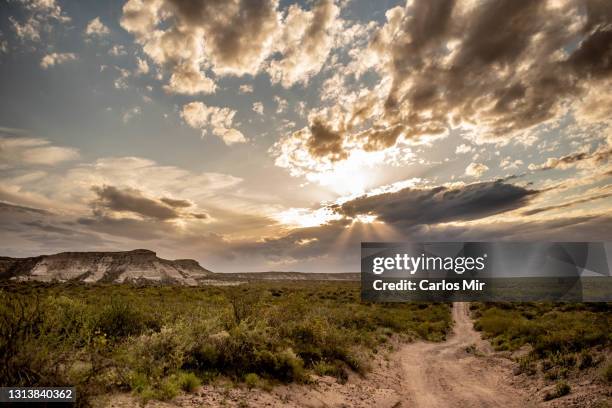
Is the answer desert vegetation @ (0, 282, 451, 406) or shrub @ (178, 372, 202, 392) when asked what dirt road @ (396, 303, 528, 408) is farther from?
shrub @ (178, 372, 202, 392)

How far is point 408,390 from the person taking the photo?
1359cm

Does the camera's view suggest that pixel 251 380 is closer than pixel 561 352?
Yes

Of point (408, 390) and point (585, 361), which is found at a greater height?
point (585, 361)

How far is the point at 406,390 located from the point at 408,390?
0.09 m

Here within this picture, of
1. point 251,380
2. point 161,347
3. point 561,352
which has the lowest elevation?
point 251,380

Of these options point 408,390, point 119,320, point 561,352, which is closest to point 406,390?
point 408,390

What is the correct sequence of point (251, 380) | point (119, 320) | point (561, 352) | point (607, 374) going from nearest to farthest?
point (251, 380), point (607, 374), point (119, 320), point (561, 352)

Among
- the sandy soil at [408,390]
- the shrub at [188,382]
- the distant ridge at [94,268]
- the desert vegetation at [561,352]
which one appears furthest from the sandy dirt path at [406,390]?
the distant ridge at [94,268]

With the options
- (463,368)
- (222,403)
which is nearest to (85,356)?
(222,403)

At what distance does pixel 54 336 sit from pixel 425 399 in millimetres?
12225

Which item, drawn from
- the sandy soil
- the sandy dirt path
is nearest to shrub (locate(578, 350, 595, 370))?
the sandy soil

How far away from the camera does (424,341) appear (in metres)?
24.2

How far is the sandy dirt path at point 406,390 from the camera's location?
389 inches

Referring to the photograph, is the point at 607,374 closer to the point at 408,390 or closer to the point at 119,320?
the point at 408,390
